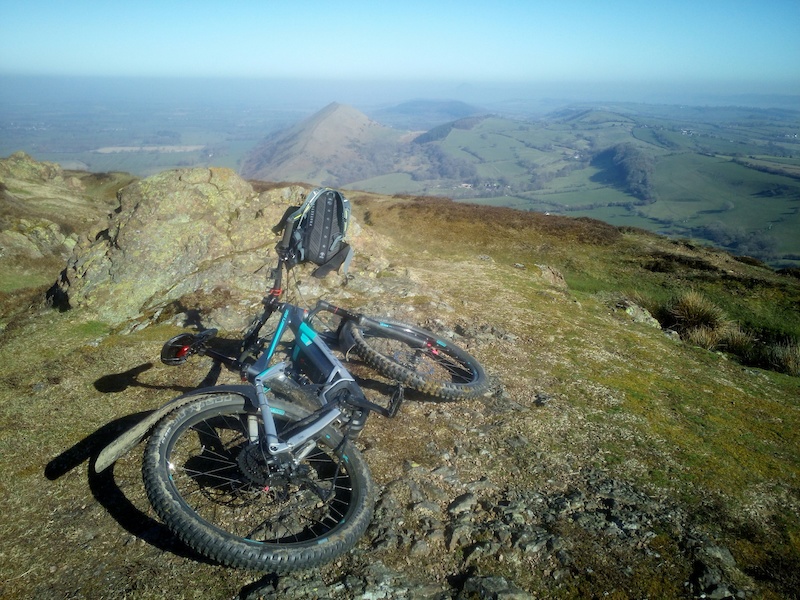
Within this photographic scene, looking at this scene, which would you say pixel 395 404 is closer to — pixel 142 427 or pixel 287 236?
pixel 287 236

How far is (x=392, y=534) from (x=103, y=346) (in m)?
6.82

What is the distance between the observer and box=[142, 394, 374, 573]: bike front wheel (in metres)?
3.53

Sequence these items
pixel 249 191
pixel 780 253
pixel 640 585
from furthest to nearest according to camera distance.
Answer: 1. pixel 780 253
2. pixel 249 191
3. pixel 640 585

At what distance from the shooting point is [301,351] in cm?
581

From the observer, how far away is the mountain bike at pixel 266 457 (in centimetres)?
360

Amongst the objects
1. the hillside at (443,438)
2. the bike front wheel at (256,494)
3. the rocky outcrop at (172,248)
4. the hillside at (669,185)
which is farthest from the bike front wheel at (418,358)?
the hillside at (669,185)

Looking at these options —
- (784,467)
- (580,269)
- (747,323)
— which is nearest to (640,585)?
(784,467)

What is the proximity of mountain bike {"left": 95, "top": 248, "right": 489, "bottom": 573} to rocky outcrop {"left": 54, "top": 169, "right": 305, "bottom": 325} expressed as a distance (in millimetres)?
5098

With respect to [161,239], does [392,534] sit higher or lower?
lower

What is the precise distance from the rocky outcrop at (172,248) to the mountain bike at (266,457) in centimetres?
510

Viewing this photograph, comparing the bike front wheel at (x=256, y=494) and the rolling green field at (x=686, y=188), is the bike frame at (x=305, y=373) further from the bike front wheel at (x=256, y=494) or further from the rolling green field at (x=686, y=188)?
the rolling green field at (x=686, y=188)

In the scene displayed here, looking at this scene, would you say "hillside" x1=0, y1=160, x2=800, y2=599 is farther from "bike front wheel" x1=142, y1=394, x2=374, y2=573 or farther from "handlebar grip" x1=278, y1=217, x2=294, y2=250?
"handlebar grip" x1=278, y1=217, x2=294, y2=250

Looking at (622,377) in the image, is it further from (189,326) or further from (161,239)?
(161,239)

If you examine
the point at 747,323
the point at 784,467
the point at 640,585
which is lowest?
the point at 747,323
